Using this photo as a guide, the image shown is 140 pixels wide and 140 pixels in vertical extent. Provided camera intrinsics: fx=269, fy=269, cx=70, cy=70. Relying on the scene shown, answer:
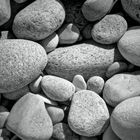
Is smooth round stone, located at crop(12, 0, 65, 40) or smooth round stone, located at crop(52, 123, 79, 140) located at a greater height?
smooth round stone, located at crop(12, 0, 65, 40)

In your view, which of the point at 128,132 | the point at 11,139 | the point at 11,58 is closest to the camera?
the point at 128,132

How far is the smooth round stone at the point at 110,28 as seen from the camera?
157cm

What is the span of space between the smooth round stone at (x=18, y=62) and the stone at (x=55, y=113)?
20 cm

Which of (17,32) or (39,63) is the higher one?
(17,32)

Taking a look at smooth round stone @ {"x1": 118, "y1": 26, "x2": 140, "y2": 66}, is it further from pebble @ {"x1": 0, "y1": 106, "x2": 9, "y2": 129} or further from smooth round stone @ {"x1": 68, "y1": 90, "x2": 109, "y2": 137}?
pebble @ {"x1": 0, "y1": 106, "x2": 9, "y2": 129}

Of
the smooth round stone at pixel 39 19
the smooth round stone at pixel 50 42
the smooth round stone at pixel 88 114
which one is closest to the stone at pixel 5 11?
→ the smooth round stone at pixel 39 19

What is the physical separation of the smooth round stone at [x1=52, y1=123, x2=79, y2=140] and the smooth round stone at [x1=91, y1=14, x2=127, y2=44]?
1.83 ft

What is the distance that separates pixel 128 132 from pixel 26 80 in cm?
63

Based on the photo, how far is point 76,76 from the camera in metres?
1.60

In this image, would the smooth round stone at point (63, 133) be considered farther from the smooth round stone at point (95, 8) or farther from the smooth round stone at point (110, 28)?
the smooth round stone at point (95, 8)

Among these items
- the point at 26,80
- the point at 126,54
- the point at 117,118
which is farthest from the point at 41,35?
the point at 117,118

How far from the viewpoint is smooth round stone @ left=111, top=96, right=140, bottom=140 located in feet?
4.55

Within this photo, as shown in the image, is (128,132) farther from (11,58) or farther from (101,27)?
(11,58)

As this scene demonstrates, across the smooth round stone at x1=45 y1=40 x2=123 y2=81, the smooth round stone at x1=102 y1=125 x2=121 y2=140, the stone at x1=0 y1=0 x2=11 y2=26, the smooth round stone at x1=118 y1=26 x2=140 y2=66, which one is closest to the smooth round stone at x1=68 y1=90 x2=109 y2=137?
the smooth round stone at x1=102 y1=125 x2=121 y2=140
